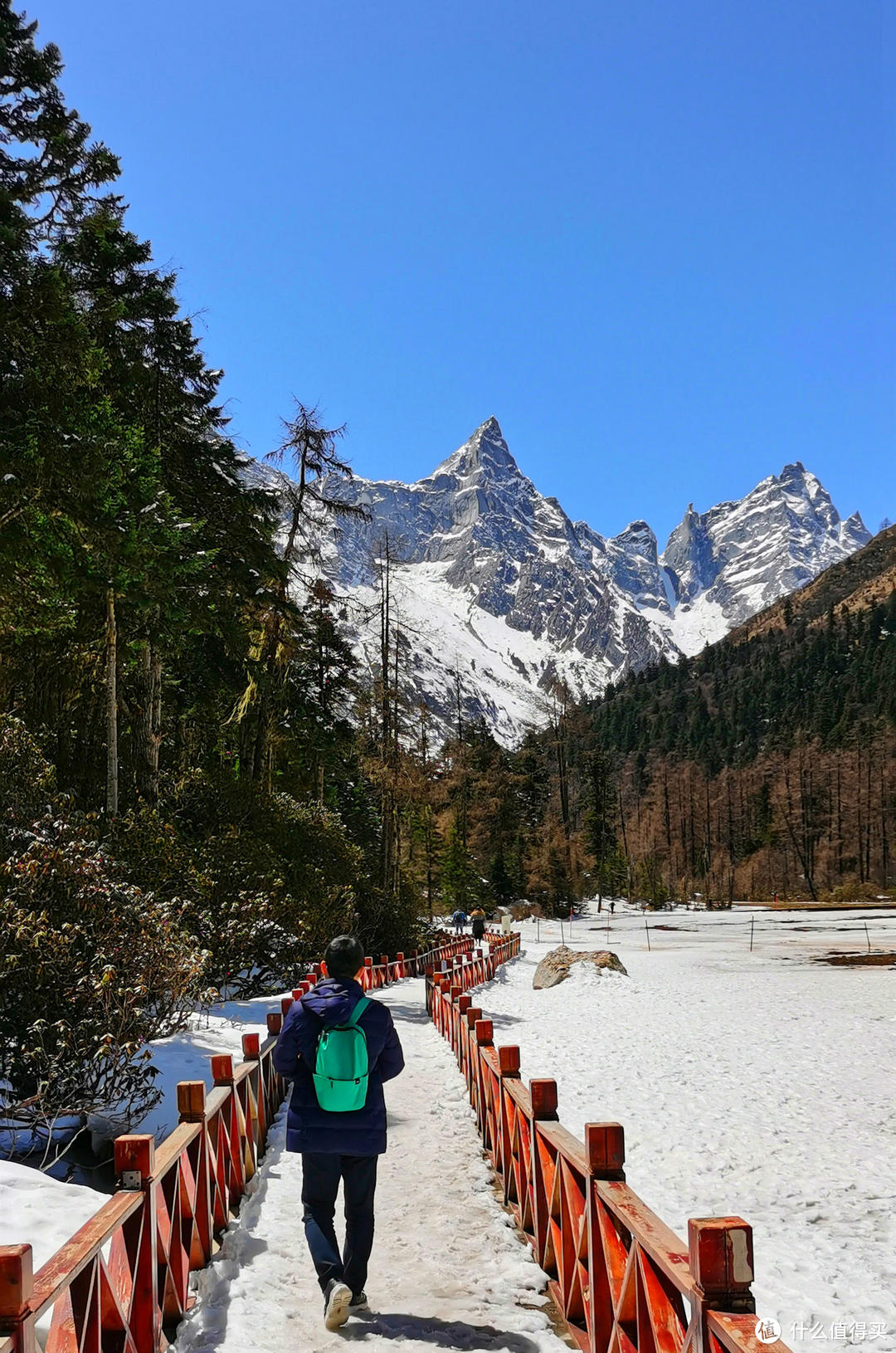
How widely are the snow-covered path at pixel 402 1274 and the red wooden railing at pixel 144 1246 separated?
20cm

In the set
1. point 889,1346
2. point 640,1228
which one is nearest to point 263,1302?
point 640,1228

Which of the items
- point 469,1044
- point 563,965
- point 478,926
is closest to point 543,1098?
point 469,1044

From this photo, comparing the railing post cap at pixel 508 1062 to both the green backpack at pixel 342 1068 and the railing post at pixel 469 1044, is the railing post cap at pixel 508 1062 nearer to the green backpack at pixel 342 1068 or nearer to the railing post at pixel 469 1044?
the railing post at pixel 469 1044

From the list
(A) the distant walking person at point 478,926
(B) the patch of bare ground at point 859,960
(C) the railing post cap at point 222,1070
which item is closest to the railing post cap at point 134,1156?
(C) the railing post cap at point 222,1070

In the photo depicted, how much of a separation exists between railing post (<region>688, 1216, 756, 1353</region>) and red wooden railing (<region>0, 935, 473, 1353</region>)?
6.45 ft

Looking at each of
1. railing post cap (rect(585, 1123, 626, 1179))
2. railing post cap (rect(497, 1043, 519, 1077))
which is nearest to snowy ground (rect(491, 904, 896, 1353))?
railing post cap (rect(497, 1043, 519, 1077))

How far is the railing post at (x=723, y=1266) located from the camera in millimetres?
2691

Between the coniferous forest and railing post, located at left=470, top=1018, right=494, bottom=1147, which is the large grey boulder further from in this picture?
railing post, located at left=470, top=1018, right=494, bottom=1147

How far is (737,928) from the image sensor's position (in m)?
53.5

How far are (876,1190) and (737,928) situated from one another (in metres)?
48.0

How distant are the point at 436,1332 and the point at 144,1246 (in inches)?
60.4

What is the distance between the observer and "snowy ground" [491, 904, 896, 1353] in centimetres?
662

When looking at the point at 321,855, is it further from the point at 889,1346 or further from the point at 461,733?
the point at 461,733

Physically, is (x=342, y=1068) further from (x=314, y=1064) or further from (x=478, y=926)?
(x=478, y=926)
